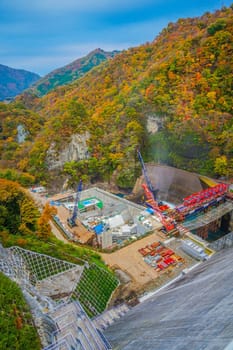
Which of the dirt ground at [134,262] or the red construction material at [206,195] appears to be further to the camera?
the red construction material at [206,195]

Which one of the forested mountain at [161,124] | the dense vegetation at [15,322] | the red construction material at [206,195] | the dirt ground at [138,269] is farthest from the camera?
the forested mountain at [161,124]

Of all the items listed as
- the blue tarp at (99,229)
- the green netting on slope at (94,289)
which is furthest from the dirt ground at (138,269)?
the blue tarp at (99,229)

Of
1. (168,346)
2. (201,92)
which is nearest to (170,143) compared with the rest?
(201,92)

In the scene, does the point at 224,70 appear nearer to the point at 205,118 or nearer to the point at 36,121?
the point at 205,118

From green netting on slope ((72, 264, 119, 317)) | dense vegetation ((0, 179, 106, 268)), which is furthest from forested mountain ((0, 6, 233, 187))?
green netting on slope ((72, 264, 119, 317))

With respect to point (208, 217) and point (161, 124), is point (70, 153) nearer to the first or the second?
point (161, 124)

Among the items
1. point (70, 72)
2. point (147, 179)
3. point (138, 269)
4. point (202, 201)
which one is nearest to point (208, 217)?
point (202, 201)

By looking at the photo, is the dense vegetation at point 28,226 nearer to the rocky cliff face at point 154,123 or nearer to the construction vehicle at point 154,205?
the construction vehicle at point 154,205
